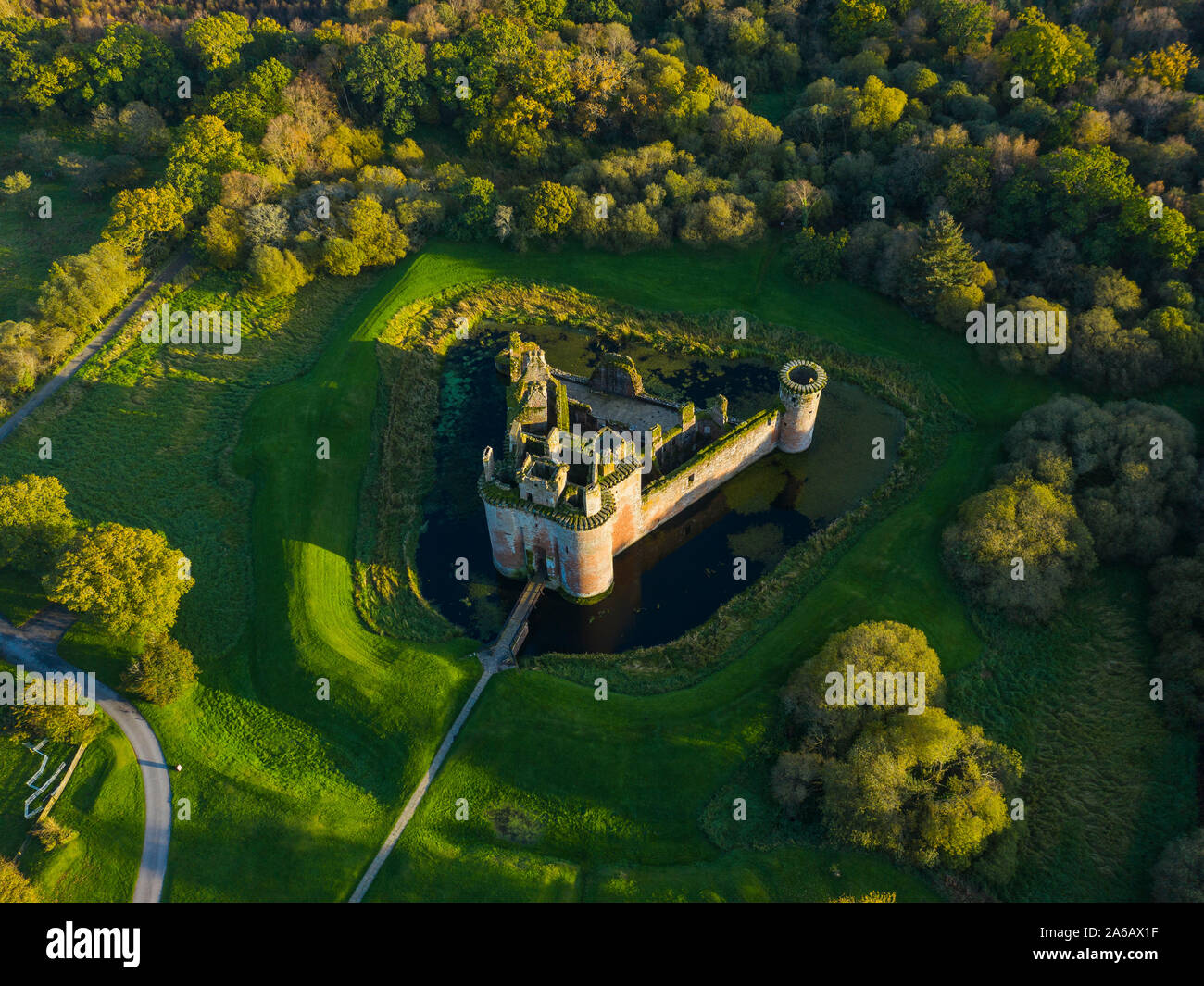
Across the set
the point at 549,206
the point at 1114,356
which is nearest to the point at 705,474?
the point at 1114,356

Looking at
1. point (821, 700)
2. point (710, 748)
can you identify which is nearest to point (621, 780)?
point (710, 748)

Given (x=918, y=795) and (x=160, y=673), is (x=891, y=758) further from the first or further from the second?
(x=160, y=673)

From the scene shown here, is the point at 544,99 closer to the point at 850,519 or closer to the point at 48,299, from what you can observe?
the point at 48,299

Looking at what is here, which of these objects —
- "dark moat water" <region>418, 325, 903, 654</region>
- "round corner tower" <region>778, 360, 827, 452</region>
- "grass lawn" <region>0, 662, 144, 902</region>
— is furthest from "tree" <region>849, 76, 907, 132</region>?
"grass lawn" <region>0, 662, 144, 902</region>

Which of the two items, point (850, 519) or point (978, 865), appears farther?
point (850, 519)

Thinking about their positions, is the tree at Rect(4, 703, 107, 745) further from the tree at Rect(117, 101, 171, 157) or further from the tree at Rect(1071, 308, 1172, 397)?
the tree at Rect(1071, 308, 1172, 397)
